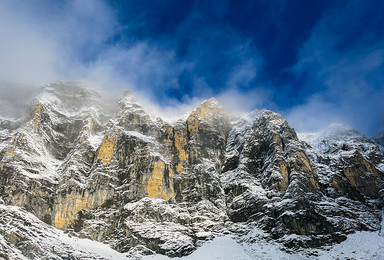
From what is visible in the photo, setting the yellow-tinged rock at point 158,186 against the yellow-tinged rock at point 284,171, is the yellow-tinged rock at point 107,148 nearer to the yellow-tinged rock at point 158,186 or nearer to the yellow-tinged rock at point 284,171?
the yellow-tinged rock at point 158,186

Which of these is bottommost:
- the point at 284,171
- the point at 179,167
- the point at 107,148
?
the point at 284,171

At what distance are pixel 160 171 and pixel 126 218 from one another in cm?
1664

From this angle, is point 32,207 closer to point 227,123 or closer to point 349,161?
point 227,123

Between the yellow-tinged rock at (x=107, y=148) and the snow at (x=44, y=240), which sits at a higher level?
the yellow-tinged rock at (x=107, y=148)

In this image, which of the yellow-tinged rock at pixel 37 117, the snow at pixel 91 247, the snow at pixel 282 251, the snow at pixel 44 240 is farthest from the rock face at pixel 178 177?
the snow at pixel 282 251

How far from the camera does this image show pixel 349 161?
4395 inches

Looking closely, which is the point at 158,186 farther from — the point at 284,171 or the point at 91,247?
the point at 284,171

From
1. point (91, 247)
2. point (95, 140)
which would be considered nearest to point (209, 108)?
point (95, 140)

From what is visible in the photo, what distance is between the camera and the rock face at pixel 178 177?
292 feet

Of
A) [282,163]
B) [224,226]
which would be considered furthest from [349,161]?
[224,226]

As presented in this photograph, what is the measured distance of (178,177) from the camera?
10512cm

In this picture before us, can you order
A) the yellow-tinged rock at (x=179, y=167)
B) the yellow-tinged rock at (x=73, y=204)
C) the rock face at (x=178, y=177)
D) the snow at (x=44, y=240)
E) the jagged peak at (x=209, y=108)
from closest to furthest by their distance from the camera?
the snow at (x=44, y=240) < the rock face at (x=178, y=177) < the yellow-tinged rock at (x=73, y=204) < the yellow-tinged rock at (x=179, y=167) < the jagged peak at (x=209, y=108)

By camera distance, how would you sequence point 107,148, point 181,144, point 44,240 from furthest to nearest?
point 181,144 < point 107,148 < point 44,240

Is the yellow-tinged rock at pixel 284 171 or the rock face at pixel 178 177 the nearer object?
the rock face at pixel 178 177
